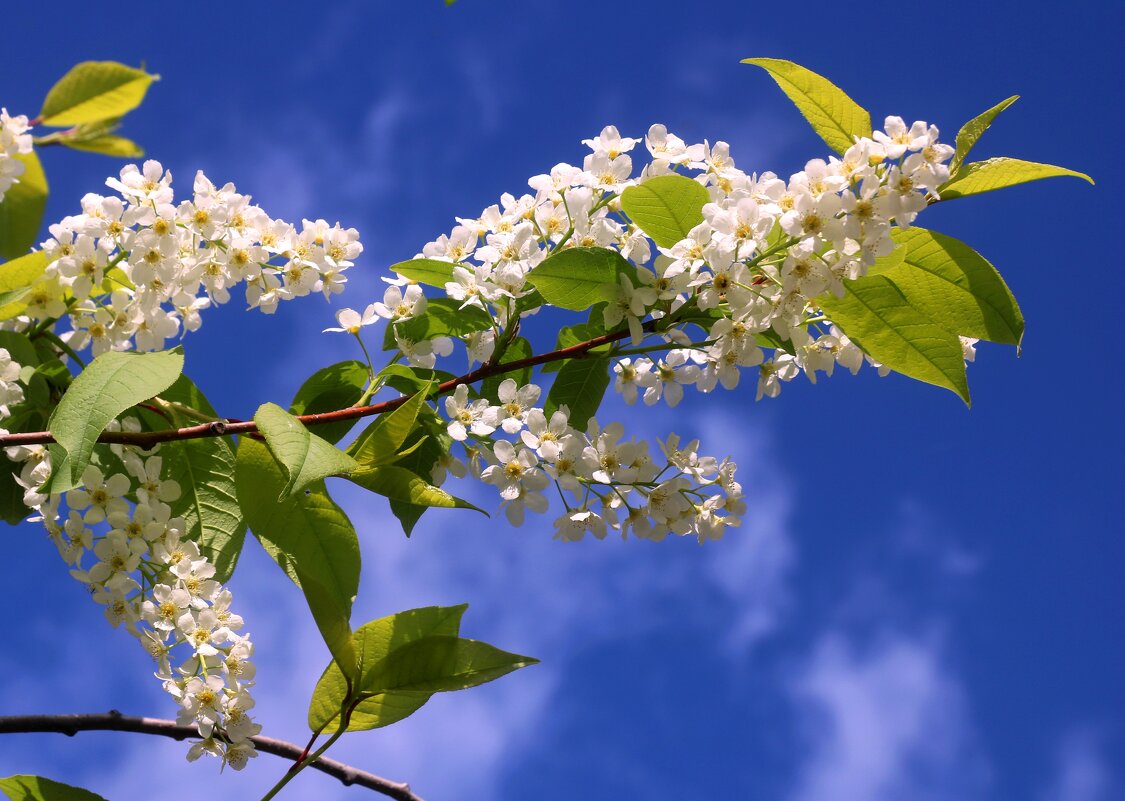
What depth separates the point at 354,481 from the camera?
1.35 metres

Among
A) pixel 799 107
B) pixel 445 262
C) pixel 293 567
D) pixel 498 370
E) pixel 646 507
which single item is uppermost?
pixel 799 107

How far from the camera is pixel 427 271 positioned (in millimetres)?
1555

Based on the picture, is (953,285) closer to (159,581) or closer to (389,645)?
(389,645)

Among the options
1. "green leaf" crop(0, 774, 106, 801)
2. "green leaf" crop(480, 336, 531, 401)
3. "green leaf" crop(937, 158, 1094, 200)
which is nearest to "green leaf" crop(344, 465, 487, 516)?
"green leaf" crop(480, 336, 531, 401)

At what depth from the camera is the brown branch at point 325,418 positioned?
1.36 metres

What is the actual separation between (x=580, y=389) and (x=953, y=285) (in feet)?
1.81

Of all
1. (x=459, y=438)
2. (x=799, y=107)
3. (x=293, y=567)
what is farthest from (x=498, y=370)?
(x=799, y=107)

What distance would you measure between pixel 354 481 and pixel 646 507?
1.45 ft

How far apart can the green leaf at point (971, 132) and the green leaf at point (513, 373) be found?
2.15 feet

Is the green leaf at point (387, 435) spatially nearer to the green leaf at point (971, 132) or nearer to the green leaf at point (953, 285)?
the green leaf at point (953, 285)

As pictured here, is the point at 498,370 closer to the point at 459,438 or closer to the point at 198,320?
the point at 459,438

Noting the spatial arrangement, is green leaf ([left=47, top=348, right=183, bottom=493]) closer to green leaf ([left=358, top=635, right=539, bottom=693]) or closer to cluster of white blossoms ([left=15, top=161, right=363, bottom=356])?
cluster of white blossoms ([left=15, top=161, right=363, bottom=356])

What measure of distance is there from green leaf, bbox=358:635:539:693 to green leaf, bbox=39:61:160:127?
721 millimetres

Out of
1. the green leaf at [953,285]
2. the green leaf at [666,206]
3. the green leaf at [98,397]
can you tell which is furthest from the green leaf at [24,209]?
the green leaf at [953,285]
